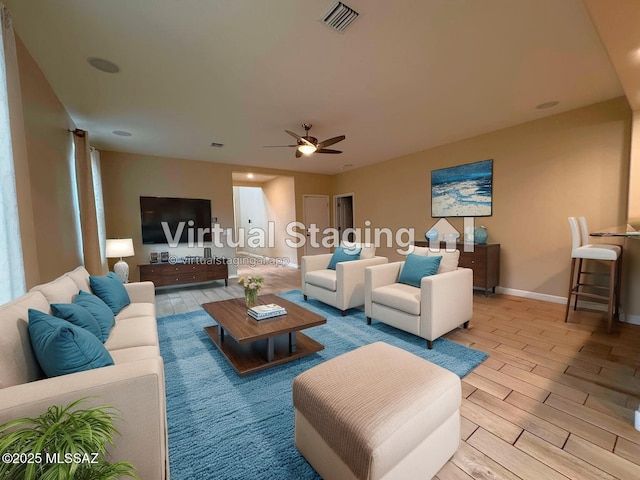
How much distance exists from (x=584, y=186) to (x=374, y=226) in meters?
3.63

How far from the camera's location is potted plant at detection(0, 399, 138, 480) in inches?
24.0

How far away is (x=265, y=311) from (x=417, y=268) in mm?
1645

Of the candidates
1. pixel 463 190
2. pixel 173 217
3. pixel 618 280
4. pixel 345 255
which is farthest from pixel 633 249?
pixel 173 217

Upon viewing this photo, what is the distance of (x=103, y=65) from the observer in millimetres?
2324

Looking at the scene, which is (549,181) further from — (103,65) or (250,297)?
(103,65)

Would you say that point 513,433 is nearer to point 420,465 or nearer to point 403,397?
point 420,465

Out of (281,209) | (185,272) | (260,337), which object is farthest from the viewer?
(281,209)

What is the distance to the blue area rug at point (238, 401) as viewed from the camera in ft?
4.38

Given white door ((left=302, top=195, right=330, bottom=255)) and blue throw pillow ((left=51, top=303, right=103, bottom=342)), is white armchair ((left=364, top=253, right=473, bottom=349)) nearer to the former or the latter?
blue throw pillow ((left=51, top=303, right=103, bottom=342))

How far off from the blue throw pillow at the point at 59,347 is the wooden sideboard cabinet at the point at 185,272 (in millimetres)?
3880

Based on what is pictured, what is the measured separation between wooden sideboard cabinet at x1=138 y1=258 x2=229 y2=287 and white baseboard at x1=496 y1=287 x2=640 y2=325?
487 cm

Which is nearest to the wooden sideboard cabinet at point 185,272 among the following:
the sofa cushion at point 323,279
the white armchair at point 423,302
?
the sofa cushion at point 323,279

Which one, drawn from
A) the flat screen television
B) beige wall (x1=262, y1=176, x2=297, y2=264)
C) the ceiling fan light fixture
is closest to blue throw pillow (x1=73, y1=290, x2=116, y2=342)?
the ceiling fan light fixture

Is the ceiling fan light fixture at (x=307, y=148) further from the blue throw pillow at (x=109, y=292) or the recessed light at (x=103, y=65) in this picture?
the blue throw pillow at (x=109, y=292)
